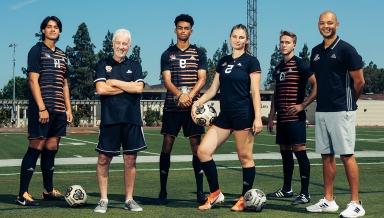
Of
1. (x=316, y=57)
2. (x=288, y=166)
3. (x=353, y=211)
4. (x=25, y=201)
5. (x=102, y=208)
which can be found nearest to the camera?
(x=353, y=211)

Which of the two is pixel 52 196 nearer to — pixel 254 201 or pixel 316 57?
pixel 254 201

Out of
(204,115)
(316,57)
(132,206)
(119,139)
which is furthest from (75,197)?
(316,57)

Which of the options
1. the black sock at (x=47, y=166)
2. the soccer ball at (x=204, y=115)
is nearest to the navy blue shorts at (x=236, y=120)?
the soccer ball at (x=204, y=115)

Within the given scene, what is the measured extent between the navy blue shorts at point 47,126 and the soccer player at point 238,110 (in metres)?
2.02

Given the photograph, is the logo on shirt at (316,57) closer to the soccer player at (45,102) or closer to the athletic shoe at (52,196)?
the soccer player at (45,102)

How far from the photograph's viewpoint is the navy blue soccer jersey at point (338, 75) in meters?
6.29

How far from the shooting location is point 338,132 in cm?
639

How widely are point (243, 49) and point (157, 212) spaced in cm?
227

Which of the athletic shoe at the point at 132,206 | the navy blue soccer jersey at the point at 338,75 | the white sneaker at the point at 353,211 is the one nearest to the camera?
the white sneaker at the point at 353,211

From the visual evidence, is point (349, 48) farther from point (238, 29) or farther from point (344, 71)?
point (238, 29)

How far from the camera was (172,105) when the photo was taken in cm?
725

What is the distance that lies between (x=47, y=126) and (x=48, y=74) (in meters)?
0.69

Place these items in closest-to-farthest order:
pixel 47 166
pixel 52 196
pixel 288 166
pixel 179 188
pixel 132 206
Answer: pixel 132 206
pixel 52 196
pixel 47 166
pixel 288 166
pixel 179 188

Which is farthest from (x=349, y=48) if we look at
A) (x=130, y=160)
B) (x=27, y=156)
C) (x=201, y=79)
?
(x=27, y=156)
